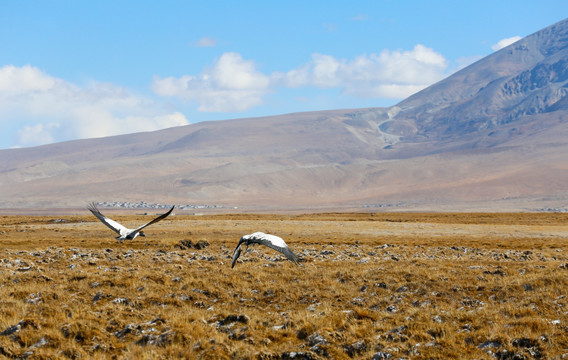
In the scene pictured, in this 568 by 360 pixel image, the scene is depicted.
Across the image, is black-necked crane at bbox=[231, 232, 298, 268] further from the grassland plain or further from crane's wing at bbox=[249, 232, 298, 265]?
the grassland plain

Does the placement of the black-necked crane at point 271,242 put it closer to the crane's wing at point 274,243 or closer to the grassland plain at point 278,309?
the crane's wing at point 274,243

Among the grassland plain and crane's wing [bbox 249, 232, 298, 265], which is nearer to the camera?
the grassland plain

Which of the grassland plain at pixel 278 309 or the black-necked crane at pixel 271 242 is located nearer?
the grassland plain at pixel 278 309

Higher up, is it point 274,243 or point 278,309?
point 274,243

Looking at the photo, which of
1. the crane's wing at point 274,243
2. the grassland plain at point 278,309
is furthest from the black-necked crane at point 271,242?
the grassland plain at point 278,309

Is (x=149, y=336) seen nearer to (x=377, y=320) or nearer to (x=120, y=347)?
(x=120, y=347)

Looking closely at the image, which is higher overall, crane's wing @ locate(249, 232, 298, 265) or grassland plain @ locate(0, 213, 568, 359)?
crane's wing @ locate(249, 232, 298, 265)

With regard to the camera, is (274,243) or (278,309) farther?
(274,243)

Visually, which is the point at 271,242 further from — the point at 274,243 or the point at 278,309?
the point at 278,309

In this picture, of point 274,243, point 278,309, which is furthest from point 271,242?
point 278,309

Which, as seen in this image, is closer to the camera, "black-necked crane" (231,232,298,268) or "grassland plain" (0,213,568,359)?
"grassland plain" (0,213,568,359)

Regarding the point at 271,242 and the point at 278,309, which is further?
the point at 271,242

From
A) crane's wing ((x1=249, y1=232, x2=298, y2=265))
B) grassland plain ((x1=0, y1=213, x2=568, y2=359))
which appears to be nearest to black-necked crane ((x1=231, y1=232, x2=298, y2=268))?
crane's wing ((x1=249, y1=232, x2=298, y2=265))

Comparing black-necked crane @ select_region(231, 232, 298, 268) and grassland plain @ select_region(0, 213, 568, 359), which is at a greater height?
black-necked crane @ select_region(231, 232, 298, 268)
